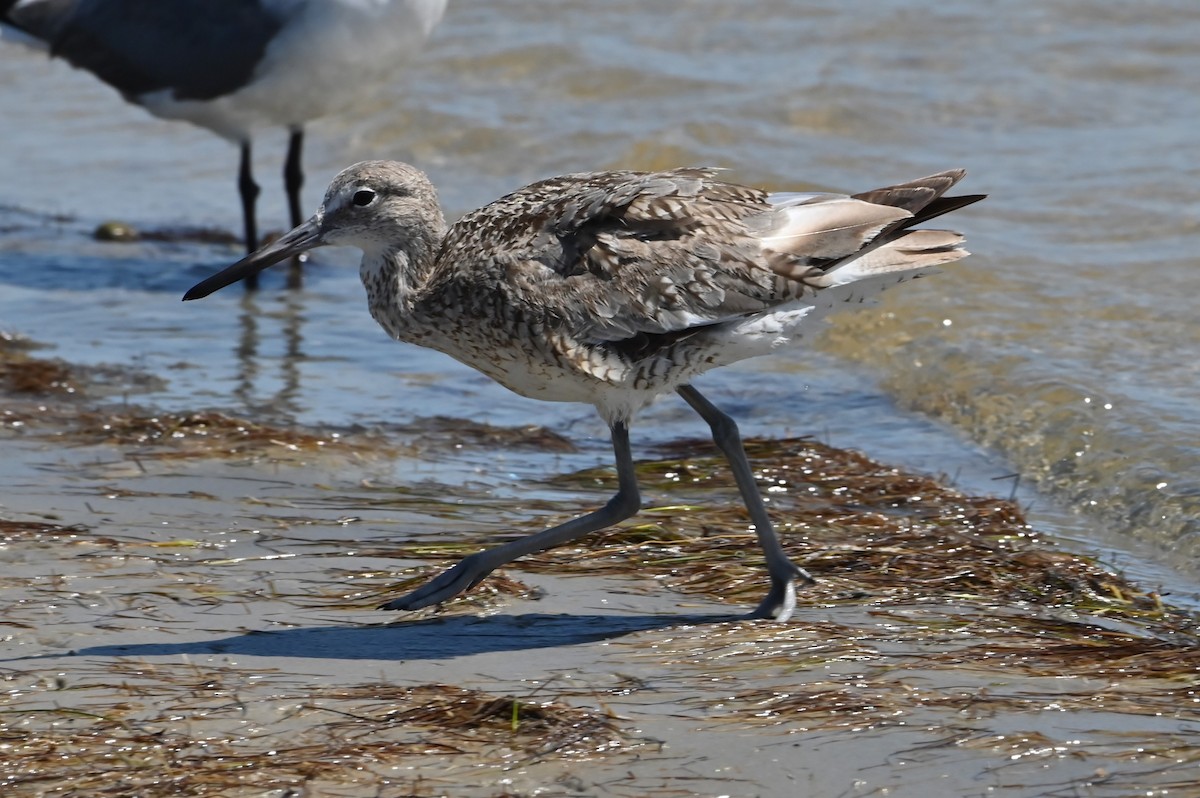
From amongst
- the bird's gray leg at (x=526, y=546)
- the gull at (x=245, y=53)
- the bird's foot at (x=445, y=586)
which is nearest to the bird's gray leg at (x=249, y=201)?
the gull at (x=245, y=53)

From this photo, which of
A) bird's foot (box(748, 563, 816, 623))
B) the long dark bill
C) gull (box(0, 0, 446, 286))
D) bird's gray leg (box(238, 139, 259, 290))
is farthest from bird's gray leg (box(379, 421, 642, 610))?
bird's gray leg (box(238, 139, 259, 290))

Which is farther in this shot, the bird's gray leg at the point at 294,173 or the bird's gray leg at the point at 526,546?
the bird's gray leg at the point at 294,173

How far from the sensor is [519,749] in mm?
3588

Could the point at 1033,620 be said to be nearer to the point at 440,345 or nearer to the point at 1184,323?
the point at 440,345

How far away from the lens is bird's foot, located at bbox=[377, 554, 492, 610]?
453 centimetres

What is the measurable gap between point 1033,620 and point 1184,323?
3.97 m

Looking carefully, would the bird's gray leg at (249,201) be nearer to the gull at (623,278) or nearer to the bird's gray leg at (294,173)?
the bird's gray leg at (294,173)

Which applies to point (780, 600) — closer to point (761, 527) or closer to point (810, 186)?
point (761, 527)

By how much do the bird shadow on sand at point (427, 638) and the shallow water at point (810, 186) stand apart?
2.04 m

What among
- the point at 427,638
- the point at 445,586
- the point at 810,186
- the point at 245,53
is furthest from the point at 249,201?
the point at 427,638

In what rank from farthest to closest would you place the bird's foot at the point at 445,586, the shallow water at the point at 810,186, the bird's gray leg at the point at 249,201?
the bird's gray leg at the point at 249,201 < the shallow water at the point at 810,186 < the bird's foot at the point at 445,586

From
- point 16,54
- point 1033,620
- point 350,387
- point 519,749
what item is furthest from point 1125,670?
point 16,54

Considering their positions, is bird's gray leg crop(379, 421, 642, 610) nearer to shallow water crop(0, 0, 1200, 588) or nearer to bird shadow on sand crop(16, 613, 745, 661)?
bird shadow on sand crop(16, 613, 745, 661)

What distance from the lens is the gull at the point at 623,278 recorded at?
4.62m
